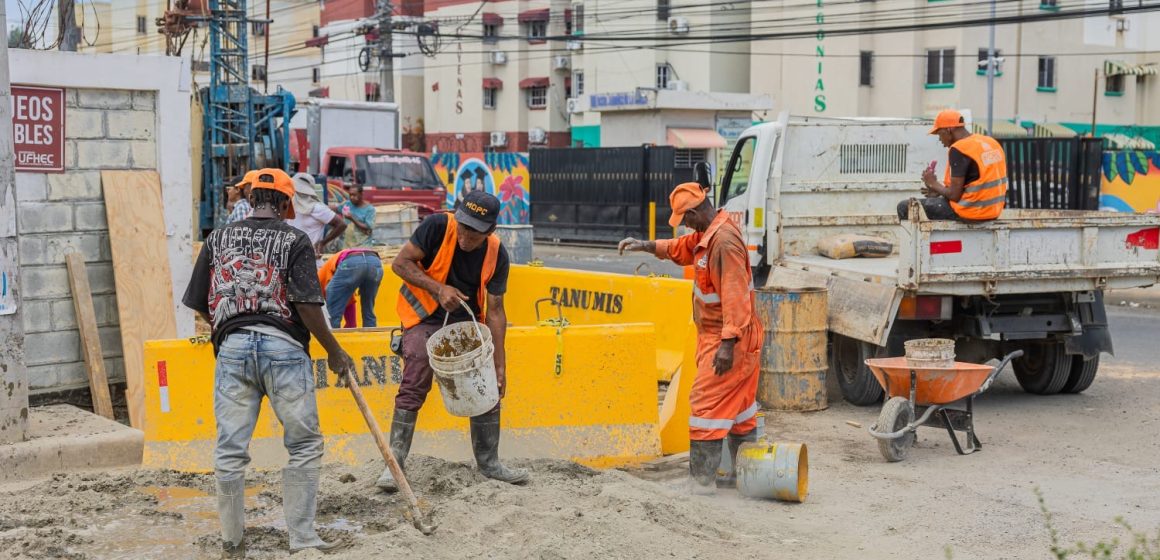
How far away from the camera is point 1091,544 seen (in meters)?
5.75

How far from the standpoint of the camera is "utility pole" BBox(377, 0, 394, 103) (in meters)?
42.3

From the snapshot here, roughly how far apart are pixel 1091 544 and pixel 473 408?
2.98 m

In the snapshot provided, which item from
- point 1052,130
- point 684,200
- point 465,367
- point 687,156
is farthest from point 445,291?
point 1052,130

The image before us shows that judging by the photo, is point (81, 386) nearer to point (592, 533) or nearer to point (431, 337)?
point (431, 337)

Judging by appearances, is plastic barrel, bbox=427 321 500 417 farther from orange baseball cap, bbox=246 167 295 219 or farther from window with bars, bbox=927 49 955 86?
window with bars, bbox=927 49 955 86

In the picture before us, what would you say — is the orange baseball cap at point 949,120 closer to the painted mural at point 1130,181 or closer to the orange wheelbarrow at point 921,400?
the orange wheelbarrow at point 921,400

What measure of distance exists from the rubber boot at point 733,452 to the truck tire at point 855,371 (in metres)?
2.68

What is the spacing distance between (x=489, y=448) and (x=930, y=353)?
9.68 feet

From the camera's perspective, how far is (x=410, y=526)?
559 cm

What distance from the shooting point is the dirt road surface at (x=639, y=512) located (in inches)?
217

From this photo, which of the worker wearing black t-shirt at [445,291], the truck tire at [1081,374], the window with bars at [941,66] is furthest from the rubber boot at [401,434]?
the window with bars at [941,66]

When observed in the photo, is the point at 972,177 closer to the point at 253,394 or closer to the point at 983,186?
the point at 983,186

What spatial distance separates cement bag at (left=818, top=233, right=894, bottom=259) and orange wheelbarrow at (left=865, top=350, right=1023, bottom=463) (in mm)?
2820

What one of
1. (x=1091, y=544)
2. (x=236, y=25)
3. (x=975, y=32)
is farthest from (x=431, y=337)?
(x=975, y=32)
